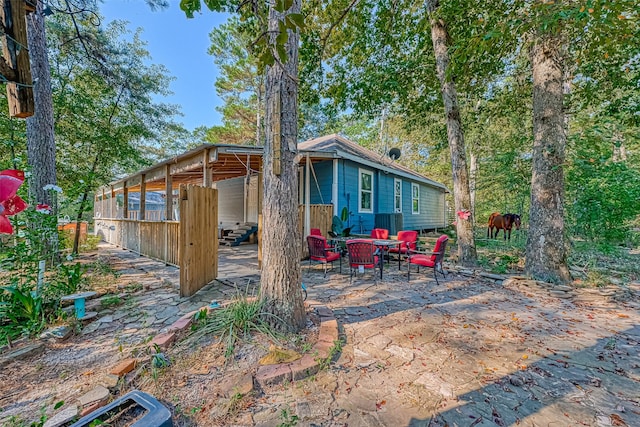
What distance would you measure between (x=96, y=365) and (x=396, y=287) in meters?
4.65

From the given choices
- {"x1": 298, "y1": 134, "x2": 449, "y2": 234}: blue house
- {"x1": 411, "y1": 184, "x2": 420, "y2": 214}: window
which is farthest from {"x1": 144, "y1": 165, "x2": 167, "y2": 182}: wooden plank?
{"x1": 411, "y1": 184, "x2": 420, "y2": 214}: window

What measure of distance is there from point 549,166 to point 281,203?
5.53 meters

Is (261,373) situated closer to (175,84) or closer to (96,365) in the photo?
(96,365)

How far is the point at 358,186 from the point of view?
10.2m

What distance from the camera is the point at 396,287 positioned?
17.7 feet

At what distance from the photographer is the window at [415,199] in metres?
14.7

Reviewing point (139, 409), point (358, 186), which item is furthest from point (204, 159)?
point (139, 409)

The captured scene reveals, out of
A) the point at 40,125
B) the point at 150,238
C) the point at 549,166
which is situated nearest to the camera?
the point at 549,166

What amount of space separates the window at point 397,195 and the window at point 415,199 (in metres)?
1.82

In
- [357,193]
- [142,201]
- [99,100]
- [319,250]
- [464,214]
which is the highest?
[99,100]

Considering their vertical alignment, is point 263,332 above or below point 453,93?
below

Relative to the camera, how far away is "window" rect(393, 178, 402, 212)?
12.7 meters

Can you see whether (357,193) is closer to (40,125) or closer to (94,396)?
(40,125)

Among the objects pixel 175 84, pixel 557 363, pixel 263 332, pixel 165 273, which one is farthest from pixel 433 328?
pixel 175 84
